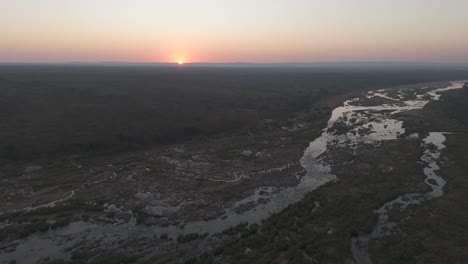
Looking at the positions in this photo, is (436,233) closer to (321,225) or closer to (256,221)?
(321,225)

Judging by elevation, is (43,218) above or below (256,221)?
above

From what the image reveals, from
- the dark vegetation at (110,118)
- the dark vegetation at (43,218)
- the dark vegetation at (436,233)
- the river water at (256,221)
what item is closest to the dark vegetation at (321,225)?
the river water at (256,221)

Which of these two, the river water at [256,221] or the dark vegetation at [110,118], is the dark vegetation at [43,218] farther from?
the dark vegetation at [110,118]

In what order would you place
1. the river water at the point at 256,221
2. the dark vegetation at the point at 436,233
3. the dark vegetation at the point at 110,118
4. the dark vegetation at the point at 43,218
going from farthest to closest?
the dark vegetation at the point at 110,118 < the dark vegetation at the point at 43,218 < the river water at the point at 256,221 < the dark vegetation at the point at 436,233

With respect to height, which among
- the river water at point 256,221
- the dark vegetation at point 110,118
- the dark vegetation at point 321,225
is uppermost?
the dark vegetation at point 110,118

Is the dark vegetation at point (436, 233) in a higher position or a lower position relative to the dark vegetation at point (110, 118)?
lower

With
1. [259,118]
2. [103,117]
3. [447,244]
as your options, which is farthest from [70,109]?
[447,244]

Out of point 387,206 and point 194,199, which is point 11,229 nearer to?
point 194,199

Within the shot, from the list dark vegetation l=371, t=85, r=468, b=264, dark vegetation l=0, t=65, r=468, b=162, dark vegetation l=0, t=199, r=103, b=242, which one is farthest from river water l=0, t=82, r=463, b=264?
dark vegetation l=0, t=65, r=468, b=162

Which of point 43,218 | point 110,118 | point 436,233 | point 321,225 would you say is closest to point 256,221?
point 321,225

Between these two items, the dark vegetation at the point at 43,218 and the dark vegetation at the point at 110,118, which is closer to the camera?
the dark vegetation at the point at 43,218

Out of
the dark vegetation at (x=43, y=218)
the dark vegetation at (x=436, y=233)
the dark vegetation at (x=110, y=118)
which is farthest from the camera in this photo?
the dark vegetation at (x=110, y=118)
